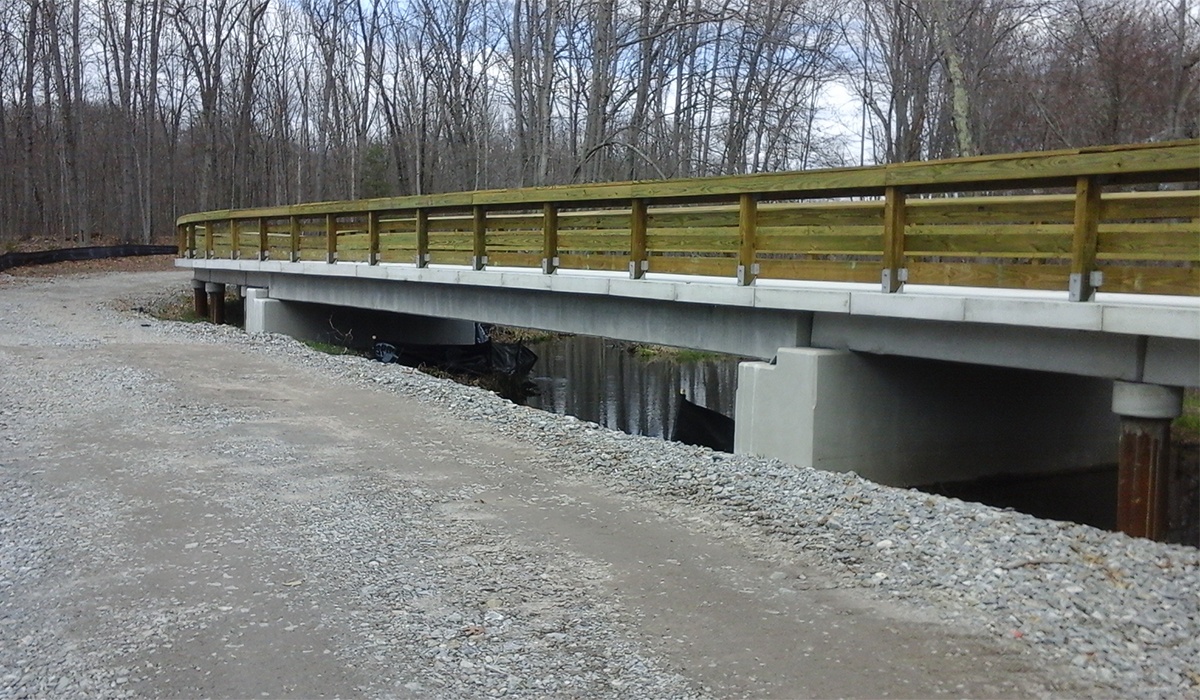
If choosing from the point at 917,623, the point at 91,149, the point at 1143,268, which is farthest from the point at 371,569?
the point at 91,149

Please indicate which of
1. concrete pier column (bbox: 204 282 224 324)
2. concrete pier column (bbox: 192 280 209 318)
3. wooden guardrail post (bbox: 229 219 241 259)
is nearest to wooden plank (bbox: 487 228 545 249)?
wooden guardrail post (bbox: 229 219 241 259)

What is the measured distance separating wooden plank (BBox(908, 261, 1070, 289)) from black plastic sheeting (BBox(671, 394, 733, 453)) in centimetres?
472

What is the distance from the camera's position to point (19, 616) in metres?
5.07

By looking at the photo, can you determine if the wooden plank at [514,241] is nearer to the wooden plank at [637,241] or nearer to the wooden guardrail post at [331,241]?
the wooden plank at [637,241]

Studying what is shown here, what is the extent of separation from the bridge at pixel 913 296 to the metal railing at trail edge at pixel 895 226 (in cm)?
2

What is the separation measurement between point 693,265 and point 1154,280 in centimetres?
466

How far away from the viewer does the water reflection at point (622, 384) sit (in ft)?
60.7

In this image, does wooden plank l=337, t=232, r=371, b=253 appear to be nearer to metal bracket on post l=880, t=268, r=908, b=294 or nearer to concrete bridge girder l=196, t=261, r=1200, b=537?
concrete bridge girder l=196, t=261, r=1200, b=537

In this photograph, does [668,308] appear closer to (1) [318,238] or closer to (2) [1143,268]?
(2) [1143,268]

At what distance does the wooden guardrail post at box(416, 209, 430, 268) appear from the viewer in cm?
1542

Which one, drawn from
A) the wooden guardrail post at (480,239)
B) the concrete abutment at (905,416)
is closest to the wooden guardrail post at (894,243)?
the concrete abutment at (905,416)

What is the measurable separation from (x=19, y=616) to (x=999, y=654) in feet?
15.1

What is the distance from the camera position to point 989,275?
26.7 feet

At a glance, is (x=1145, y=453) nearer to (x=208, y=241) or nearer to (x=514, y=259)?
(x=514, y=259)
